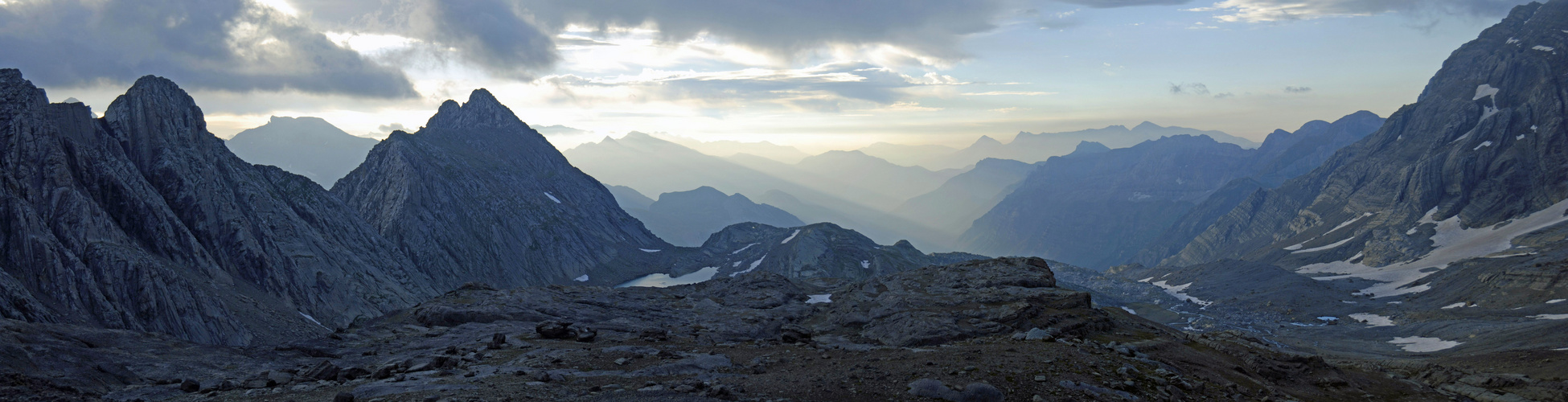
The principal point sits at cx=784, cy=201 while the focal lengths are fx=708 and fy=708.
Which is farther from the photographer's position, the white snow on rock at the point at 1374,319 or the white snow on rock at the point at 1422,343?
the white snow on rock at the point at 1374,319

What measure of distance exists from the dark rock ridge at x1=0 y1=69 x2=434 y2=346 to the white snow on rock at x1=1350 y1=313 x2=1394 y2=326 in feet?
606

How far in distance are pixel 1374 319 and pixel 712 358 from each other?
171 meters

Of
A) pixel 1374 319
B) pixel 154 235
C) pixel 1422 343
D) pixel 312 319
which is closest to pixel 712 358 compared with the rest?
pixel 312 319

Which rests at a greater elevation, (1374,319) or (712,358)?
(712,358)

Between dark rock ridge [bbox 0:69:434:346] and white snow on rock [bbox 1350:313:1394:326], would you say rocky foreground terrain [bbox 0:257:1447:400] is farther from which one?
white snow on rock [bbox 1350:313:1394:326]

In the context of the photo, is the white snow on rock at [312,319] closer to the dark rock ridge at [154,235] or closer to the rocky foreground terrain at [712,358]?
the dark rock ridge at [154,235]

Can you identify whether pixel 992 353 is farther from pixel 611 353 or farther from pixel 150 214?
pixel 150 214

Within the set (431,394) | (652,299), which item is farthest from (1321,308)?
(431,394)

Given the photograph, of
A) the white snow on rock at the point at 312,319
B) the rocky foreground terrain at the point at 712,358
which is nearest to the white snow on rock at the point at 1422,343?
the rocky foreground terrain at the point at 712,358

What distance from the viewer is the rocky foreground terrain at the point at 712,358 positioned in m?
26.1

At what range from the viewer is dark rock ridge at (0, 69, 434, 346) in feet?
211

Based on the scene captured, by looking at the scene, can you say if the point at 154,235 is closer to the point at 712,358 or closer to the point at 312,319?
the point at 312,319

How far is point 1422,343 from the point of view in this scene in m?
113

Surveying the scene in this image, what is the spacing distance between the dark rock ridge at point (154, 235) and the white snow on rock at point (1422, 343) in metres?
155
